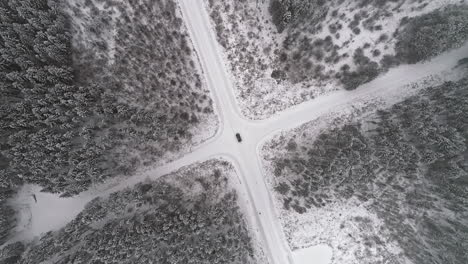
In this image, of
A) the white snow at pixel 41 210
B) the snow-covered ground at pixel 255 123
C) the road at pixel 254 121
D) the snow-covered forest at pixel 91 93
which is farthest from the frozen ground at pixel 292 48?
the white snow at pixel 41 210

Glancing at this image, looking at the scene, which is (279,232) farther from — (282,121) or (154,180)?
(154,180)

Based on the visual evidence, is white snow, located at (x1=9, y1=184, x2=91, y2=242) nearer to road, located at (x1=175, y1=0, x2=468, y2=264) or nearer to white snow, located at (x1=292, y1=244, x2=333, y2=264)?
road, located at (x1=175, y1=0, x2=468, y2=264)

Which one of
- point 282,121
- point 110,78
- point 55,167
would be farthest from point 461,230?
point 55,167

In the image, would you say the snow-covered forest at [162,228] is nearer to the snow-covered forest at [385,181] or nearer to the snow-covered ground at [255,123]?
the snow-covered ground at [255,123]

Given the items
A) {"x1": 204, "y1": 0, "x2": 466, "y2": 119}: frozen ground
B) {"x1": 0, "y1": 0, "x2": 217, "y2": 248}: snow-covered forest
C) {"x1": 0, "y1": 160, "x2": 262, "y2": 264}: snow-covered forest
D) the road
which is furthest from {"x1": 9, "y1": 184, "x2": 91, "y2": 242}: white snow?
{"x1": 204, "y1": 0, "x2": 466, "y2": 119}: frozen ground

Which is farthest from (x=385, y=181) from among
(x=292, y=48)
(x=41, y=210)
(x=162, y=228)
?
(x=41, y=210)

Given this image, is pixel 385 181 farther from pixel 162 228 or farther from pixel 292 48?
pixel 162 228
